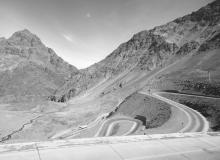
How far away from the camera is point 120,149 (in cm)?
934

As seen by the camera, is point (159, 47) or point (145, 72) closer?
point (145, 72)

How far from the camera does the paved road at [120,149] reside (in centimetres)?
805

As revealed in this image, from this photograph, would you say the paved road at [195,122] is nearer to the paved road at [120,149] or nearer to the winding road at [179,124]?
the winding road at [179,124]

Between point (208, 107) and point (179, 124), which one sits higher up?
point (208, 107)

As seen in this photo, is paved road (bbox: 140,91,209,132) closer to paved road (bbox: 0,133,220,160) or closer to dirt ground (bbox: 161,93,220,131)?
dirt ground (bbox: 161,93,220,131)

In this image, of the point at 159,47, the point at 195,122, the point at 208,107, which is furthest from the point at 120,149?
the point at 159,47

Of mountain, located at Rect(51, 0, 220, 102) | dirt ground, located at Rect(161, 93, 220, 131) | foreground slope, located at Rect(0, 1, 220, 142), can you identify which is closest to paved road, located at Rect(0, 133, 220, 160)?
dirt ground, located at Rect(161, 93, 220, 131)

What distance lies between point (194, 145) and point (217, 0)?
14140 cm

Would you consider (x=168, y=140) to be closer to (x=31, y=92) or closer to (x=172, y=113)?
(x=172, y=113)

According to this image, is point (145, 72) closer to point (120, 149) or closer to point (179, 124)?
point (179, 124)

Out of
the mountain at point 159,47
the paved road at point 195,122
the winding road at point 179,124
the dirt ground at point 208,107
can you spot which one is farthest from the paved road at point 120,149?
the mountain at point 159,47

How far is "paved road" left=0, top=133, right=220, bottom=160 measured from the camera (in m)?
8.05

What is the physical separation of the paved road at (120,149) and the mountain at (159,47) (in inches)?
3725

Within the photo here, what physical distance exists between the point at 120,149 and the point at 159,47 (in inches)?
4809
